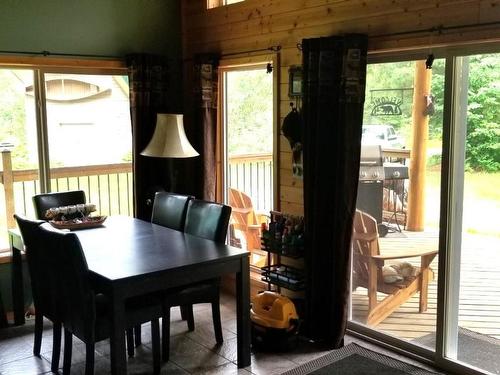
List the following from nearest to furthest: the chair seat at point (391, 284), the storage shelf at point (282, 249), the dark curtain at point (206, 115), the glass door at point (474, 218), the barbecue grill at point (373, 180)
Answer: the glass door at point (474, 218) → the chair seat at point (391, 284) → the barbecue grill at point (373, 180) → the storage shelf at point (282, 249) → the dark curtain at point (206, 115)

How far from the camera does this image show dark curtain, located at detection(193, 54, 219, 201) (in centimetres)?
462

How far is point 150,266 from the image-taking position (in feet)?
9.61

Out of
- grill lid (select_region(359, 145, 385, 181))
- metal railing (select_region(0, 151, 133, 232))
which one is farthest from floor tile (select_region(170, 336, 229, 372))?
metal railing (select_region(0, 151, 133, 232))

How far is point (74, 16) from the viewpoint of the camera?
4.49 m

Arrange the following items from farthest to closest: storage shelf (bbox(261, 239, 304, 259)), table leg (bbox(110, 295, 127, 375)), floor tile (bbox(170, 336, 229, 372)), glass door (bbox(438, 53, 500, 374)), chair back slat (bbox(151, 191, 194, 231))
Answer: chair back slat (bbox(151, 191, 194, 231)), storage shelf (bbox(261, 239, 304, 259)), floor tile (bbox(170, 336, 229, 372)), glass door (bbox(438, 53, 500, 374)), table leg (bbox(110, 295, 127, 375))

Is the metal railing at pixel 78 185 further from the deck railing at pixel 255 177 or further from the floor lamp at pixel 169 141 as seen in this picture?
the floor lamp at pixel 169 141

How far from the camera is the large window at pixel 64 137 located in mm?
4398

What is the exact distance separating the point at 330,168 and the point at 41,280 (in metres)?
1.84

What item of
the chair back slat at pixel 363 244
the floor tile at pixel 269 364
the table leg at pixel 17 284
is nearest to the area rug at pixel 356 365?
the floor tile at pixel 269 364

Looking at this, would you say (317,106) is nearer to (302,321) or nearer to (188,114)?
(302,321)

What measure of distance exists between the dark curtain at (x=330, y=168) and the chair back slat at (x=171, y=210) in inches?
34.5

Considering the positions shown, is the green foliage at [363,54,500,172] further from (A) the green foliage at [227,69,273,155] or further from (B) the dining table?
(B) the dining table

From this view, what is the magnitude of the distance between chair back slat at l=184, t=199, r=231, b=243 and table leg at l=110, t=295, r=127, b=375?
3.15 ft

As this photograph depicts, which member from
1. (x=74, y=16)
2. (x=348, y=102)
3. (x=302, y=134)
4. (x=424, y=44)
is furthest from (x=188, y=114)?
(x=424, y=44)
